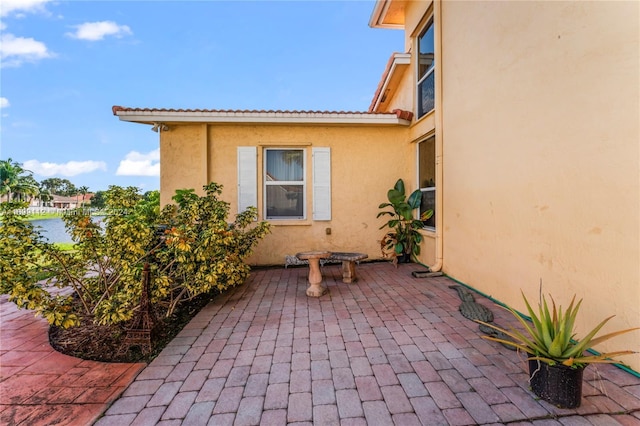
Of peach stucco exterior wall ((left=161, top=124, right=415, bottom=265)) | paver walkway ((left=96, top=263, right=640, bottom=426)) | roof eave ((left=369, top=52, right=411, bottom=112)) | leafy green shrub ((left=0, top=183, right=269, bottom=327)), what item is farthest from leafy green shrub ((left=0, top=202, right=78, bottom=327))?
roof eave ((left=369, top=52, right=411, bottom=112))

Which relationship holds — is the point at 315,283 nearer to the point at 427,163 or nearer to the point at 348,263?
the point at 348,263

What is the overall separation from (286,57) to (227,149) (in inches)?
510

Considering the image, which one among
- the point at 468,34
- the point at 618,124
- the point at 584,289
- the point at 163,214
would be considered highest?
the point at 468,34

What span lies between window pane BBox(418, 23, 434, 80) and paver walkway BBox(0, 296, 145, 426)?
23.0ft

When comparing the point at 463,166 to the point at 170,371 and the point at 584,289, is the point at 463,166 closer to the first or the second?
the point at 584,289

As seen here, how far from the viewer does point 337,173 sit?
20.8 ft

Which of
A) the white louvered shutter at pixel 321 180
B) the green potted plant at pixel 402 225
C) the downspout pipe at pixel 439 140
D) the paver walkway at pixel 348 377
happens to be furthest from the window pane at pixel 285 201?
the paver walkway at pixel 348 377

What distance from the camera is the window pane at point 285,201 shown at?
21.1ft

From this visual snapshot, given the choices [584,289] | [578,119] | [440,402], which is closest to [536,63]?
[578,119]

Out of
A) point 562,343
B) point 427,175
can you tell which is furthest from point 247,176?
point 562,343

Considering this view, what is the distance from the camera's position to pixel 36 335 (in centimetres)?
311

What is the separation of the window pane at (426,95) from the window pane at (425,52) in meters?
0.22

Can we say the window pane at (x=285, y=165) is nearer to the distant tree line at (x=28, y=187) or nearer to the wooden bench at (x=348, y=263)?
the wooden bench at (x=348, y=263)

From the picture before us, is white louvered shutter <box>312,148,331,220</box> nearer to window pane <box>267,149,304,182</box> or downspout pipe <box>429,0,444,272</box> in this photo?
window pane <box>267,149,304,182</box>
